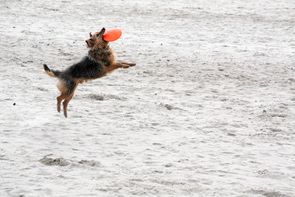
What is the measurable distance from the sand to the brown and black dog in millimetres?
607

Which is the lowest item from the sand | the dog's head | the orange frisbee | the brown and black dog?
the sand

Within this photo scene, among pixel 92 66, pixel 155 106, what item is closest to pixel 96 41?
pixel 92 66

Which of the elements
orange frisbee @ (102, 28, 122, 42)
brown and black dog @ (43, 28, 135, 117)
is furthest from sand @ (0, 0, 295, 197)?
orange frisbee @ (102, 28, 122, 42)

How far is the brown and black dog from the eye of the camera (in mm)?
9219

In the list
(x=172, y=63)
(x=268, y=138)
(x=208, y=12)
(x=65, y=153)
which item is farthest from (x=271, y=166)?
(x=208, y=12)

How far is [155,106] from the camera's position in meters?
10.5

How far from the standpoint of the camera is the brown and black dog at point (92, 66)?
922 cm

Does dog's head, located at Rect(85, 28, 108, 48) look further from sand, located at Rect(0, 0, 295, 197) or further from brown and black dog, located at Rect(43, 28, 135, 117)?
sand, located at Rect(0, 0, 295, 197)

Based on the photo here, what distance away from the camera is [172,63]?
516 inches

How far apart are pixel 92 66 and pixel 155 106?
63.0 inches

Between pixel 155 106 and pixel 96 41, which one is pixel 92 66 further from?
pixel 155 106

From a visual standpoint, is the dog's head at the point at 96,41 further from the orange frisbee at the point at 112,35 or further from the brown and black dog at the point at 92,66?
the orange frisbee at the point at 112,35

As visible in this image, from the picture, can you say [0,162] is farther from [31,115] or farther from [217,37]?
[217,37]

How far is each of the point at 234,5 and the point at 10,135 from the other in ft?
36.7
